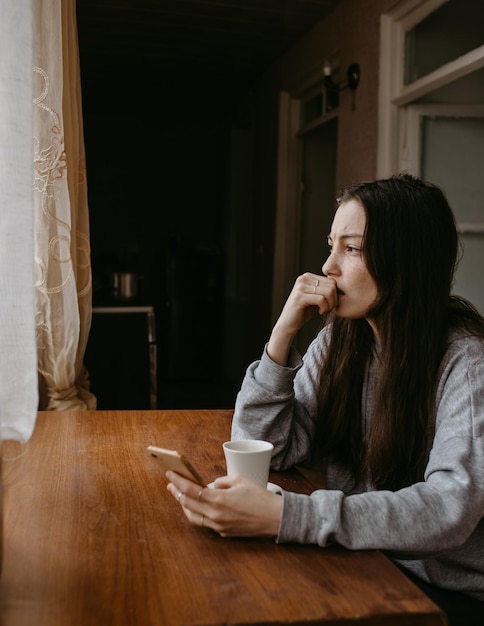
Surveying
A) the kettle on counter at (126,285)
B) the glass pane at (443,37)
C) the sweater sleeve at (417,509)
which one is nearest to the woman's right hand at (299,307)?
the sweater sleeve at (417,509)

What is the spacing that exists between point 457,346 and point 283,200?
4.14 meters

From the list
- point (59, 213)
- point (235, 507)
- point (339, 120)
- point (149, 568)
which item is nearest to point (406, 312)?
point (235, 507)

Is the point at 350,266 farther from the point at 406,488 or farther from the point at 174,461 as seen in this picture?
the point at 174,461

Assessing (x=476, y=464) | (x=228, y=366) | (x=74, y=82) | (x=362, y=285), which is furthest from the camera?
(x=228, y=366)

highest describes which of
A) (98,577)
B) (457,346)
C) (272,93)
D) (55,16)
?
(272,93)

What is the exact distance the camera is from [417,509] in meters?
0.99

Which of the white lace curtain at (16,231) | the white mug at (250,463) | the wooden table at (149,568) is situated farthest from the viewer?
the white mug at (250,463)

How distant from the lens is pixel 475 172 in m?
3.41

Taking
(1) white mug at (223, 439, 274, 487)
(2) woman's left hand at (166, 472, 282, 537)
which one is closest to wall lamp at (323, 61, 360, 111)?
(1) white mug at (223, 439, 274, 487)

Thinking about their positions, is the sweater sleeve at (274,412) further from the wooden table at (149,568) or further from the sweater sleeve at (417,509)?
the sweater sleeve at (417,509)

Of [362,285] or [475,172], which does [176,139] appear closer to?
[475,172]

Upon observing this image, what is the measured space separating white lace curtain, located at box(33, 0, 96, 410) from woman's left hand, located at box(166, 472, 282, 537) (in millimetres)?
1382

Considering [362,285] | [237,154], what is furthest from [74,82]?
[237,154]

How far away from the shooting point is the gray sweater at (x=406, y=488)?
0.96m
